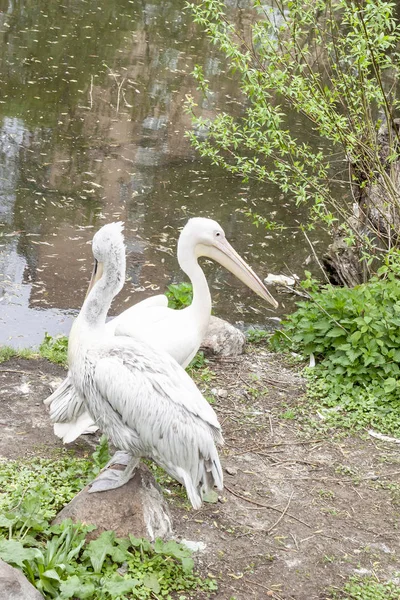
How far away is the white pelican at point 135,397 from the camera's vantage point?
12.0 feet

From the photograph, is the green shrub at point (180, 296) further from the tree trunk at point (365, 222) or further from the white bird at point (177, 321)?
the tree trunk at point (365, 222)

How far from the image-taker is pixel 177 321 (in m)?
4.55

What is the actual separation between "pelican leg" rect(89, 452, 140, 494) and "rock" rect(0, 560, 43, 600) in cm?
71

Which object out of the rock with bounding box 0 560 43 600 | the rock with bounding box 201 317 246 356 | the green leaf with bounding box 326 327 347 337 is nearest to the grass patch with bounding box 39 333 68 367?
the rock with bounding box 201 317 246 356

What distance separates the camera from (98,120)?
10422mm

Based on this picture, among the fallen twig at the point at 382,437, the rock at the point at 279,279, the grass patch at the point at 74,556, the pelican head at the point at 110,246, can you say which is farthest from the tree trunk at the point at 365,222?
the grass patch at the point at 74,556

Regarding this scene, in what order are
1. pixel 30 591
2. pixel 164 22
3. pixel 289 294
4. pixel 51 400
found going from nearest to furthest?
1. pixel 30 591
2. pixel 51 400
3. pixel 289 294
4. pixel 164 22

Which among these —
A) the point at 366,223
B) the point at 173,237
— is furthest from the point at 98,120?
the point at 366,223

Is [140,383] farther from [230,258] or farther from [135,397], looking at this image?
[230,258]

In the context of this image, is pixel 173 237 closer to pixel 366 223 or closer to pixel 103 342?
pixel 366 223

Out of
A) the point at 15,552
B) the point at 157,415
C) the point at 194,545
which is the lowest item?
the point at 194,545

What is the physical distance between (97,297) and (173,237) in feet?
13.9

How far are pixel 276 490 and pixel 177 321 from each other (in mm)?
1115

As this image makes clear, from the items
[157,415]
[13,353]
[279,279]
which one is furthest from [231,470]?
[279,279]
